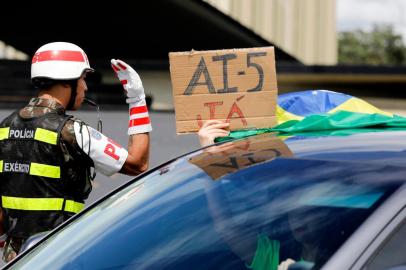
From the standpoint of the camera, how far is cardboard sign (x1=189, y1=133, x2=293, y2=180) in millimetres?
3139

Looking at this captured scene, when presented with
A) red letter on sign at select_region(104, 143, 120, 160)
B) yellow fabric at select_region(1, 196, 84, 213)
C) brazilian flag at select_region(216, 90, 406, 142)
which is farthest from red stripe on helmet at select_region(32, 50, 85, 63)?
brazilian flag at select_region(216, 90, 406, 142)

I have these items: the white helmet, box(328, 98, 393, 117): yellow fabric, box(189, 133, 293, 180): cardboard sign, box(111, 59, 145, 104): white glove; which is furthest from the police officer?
box(328, 98, 393, 117): yellow fabric

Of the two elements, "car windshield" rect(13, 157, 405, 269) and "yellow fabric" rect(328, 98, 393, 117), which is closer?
"car windshield" rect(13, 157, 405, 269)

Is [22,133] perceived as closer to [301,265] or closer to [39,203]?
[39,203]

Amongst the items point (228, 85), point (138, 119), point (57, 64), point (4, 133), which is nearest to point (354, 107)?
point (228, 85)

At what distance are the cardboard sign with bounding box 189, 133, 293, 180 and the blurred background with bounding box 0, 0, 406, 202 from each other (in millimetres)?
10039

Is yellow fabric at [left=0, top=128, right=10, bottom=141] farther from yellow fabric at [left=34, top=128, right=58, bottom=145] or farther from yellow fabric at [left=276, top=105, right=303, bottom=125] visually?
yellow fabric at [left=276, top=105, right=303, bottom=125]

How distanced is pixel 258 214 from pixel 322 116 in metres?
1.05

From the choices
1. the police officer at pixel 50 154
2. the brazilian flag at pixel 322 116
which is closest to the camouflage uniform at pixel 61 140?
the police officer at pixel 50 154

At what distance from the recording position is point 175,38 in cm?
2456

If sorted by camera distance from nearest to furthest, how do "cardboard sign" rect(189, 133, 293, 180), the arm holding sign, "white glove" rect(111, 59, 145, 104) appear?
"cardboard sign" rect(189, 133, 293, 180)
the arm holding sign
"white glove" rect(111, 59, 145, 104)

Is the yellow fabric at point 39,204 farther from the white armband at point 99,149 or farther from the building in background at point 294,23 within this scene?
the building in background at point 294,23

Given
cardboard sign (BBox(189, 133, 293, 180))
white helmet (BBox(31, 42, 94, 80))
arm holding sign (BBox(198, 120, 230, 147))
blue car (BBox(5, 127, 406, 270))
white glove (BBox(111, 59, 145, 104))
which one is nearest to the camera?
blue car (BBox(5, 127, 406, 270))

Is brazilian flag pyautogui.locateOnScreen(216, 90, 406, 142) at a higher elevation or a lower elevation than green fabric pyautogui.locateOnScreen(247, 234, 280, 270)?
higher
